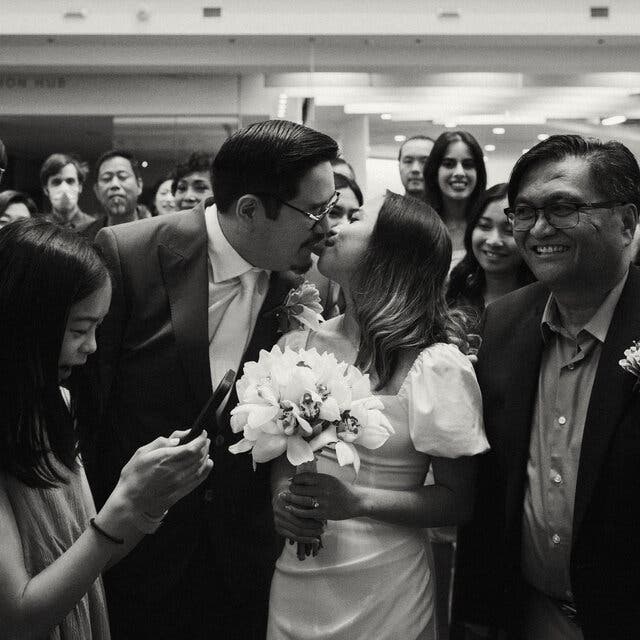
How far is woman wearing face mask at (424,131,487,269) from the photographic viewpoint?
5016 mm

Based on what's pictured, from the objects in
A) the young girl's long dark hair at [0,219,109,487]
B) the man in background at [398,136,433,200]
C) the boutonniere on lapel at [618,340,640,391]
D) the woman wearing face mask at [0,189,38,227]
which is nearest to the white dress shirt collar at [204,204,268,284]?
the young girl's long dark hair at [0,219,109,487]

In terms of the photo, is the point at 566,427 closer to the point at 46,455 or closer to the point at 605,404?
the point at 605,404

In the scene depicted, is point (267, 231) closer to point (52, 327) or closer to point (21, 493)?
point (52, 327)

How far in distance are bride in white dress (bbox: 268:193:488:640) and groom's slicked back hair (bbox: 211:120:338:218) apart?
0.26 metres

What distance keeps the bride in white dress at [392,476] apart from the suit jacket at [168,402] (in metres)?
0.19

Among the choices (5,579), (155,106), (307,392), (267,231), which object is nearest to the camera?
(5,579)

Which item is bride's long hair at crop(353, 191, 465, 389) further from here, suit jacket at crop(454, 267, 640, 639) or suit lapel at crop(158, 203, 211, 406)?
Result: suit lapel at crop(158, 203, 211, 406)

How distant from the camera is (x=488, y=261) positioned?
4.12 metres

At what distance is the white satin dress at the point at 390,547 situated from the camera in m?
2.34

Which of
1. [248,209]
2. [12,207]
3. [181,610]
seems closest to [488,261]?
[248,209]
